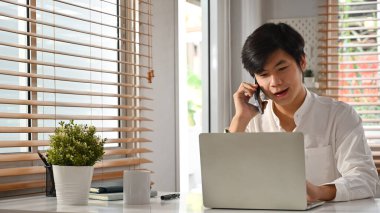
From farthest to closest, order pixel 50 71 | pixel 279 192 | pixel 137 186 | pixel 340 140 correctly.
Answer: pixel 50 71
pixel 340 140
pixel 137 186
pixel 279 192

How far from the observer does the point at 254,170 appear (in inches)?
72.7

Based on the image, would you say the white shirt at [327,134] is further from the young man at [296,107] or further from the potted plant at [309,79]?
the potted plant at [309,79]

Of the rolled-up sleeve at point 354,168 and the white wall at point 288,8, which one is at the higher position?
the white wall at point 288,8

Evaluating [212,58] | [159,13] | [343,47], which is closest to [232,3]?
[212,58]

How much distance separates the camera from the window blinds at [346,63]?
4.00 m

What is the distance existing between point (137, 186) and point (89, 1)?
1.17 metres

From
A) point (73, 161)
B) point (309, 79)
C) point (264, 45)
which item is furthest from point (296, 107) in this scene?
point (309, 79)

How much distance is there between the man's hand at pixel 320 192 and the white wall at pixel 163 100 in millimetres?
1343

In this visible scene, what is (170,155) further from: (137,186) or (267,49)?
(137,186)

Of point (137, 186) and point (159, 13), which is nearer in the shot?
point (137, 186)

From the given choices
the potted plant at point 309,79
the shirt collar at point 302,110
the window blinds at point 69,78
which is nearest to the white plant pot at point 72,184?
the window blinds at point 69,78

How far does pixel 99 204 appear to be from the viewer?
209cm

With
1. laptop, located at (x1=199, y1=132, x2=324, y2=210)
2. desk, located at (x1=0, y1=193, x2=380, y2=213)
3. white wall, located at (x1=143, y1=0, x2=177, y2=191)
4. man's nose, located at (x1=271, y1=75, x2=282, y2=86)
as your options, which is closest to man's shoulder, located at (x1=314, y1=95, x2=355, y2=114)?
man's nose, located at (x1=271, y1=75, x2=282, y2=86)

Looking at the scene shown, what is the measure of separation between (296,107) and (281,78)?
19 cm
